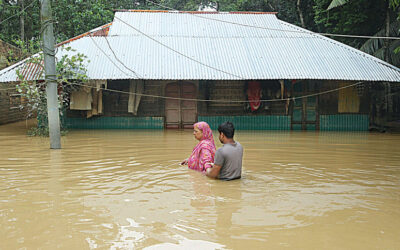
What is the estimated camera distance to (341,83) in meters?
14.2

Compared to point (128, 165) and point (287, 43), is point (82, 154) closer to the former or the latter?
point (128, 165)

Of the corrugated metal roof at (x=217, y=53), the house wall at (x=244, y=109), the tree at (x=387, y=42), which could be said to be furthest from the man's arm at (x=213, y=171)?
the tree at (x=387, y=42)

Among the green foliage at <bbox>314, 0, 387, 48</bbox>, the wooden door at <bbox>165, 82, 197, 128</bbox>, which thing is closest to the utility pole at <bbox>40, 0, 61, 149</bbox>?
the wooden door at <bbox>165, 82, 197, 128</bbox>

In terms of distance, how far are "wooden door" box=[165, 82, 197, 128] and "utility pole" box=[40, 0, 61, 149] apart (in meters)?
5.89

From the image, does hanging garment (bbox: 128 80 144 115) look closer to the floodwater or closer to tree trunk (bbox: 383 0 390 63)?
the floodwater

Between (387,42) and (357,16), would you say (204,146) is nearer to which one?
(387,42)

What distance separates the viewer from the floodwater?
11.5ft

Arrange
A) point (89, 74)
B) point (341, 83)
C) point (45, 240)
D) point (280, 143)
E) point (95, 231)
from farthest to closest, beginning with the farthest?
1. point (341, 83)
2. point (89, 74)
3. point (280, 143)
4. point (95, 231)
5. point (45, 240)

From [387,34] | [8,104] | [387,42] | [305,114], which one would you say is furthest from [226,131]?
[8,104]

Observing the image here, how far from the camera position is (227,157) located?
547 centimetres

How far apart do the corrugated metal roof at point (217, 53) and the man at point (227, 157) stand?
7252 millimetres

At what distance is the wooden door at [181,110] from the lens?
14445 millimetres

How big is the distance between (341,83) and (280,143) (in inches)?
198

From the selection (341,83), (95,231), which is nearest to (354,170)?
(95,231)
